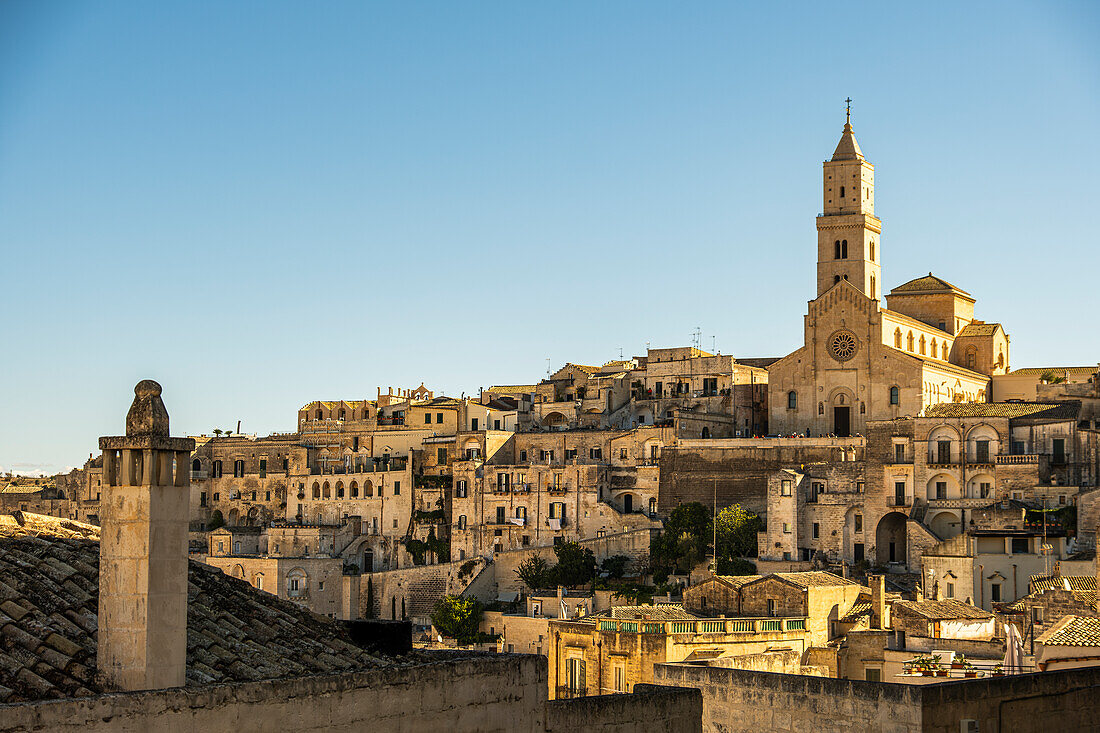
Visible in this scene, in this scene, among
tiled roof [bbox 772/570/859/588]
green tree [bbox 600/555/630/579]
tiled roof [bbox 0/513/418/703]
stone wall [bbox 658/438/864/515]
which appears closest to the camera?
tiled roof [bbox 0/513/418/703]

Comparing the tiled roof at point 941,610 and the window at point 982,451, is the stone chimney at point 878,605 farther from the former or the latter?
the window at point 982,451

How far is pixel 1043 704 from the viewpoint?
12.8 m

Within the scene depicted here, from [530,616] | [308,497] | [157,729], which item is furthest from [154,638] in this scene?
[308,497]

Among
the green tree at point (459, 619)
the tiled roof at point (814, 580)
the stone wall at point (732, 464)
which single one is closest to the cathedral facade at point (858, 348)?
the stone wall at point (732, 464)

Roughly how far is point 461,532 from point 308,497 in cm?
1169

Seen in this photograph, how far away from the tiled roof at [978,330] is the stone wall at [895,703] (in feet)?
212

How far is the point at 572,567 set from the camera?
59.0 m

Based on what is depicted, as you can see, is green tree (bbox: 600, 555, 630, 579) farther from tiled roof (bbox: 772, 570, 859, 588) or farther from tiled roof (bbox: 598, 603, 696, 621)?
tiled roof (bbox: 598, 603, 696, 621)

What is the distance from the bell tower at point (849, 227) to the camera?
235ft

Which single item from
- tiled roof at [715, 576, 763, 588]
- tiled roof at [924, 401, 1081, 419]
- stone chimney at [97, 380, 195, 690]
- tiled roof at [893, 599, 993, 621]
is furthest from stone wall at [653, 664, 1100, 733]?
tiled roof at [924, 401, 1081, 419]

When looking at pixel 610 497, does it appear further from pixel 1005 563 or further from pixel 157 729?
pixel 157 729

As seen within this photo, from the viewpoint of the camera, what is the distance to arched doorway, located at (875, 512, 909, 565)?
56.3 metres

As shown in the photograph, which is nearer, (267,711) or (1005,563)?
(267,711)

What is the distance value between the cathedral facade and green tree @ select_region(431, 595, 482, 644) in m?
18.2
